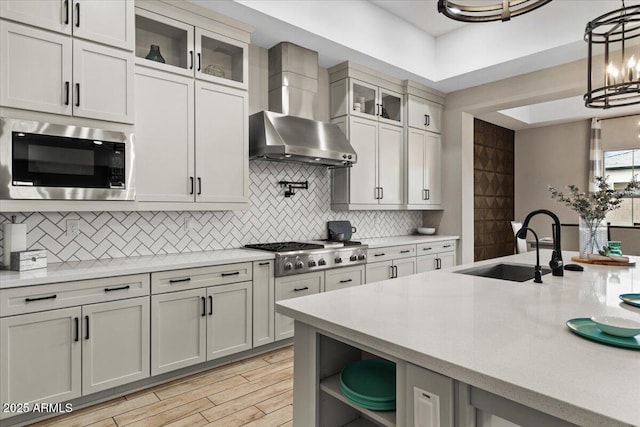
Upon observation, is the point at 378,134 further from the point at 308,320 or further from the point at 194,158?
the point at 308,320

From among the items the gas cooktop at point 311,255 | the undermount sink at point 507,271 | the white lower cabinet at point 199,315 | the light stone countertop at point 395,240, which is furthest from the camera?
the light stone countertop at point 395,240

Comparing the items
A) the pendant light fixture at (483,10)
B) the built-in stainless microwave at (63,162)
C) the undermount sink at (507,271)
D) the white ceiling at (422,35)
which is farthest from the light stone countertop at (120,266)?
the pendant light fixture at (483,10)

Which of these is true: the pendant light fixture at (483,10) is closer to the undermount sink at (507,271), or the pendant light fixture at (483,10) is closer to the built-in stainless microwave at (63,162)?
the undermount sink at (507,271)

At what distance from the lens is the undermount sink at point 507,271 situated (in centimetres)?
258

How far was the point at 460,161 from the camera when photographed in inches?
213

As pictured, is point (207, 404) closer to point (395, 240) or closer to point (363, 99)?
point (395, 240)

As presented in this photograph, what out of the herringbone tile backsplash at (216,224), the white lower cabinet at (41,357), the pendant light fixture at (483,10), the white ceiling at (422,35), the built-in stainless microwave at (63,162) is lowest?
the white lower cabinet at (41,357)

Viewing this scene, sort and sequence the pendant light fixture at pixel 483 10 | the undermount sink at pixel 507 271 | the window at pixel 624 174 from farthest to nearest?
the window at pixel 624 174 → the undermount sink at pixel 507 271 → the pendant light fixture at pixel 483 10

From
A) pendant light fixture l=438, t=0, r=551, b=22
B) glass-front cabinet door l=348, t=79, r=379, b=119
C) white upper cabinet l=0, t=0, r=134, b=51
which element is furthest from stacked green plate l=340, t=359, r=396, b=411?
glass-front cabinet door l=348, t=79, r=379, b=119

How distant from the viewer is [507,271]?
108 inches

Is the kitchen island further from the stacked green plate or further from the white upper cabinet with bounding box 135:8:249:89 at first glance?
the white upper cabinet with bounding box 135:8:249:89

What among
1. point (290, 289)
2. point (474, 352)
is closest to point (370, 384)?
point (474, 352)

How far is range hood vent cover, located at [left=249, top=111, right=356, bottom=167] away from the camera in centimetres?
347

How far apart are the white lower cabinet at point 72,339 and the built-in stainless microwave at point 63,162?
0.61 metres
